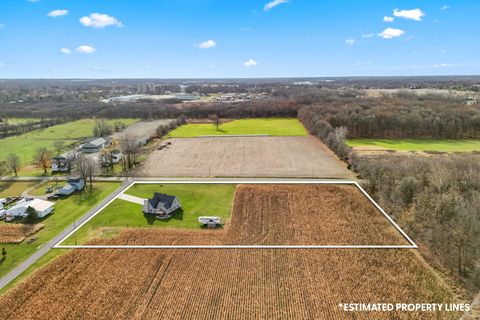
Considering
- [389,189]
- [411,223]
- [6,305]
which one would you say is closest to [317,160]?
[389,189]

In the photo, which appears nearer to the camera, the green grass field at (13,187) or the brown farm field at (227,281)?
the brown farm field at (227,281)

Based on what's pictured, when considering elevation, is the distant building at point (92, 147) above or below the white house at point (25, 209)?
above

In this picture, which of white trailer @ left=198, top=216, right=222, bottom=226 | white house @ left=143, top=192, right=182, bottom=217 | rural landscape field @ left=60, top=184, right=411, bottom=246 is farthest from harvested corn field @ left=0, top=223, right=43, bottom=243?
white trailer @ left=198, top=216, right=222, bottom=226

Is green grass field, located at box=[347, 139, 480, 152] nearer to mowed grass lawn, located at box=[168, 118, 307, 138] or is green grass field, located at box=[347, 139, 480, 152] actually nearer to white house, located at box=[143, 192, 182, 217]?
mowed grass lawn, located at box=[168, 118, 307, 138]

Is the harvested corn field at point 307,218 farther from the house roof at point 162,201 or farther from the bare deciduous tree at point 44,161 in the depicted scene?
the bare deciduous tree at point 44,161

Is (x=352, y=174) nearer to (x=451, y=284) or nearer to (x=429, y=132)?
(x=451, y=284)

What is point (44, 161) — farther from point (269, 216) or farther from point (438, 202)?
point (438, 202)

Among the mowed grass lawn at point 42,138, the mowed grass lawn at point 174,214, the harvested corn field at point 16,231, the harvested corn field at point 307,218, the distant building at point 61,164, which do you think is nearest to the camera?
the harvested corn field at point 307,218

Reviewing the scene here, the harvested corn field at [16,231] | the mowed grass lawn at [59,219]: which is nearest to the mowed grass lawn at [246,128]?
the mowed grass lawn at [59,219]
